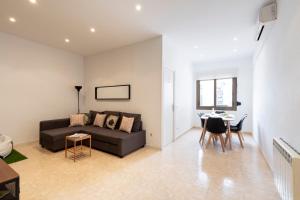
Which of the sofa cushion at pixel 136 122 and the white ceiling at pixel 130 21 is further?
the sofa cushion at pixel 136 122

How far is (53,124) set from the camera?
4.27m

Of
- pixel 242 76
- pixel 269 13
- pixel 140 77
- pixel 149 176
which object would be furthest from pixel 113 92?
pixel 242 76

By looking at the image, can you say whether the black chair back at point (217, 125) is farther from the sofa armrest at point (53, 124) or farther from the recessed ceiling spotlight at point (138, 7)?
the sofa armrest at point (53, 124)

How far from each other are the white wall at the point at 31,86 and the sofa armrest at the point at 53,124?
0.54 metres

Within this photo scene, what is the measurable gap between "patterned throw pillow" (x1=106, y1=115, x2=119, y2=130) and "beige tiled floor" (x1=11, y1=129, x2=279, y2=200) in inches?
33.3

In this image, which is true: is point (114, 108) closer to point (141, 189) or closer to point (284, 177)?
point (141, 189)

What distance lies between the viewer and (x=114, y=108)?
4852 millimetres

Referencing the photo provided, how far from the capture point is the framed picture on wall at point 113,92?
4484mm

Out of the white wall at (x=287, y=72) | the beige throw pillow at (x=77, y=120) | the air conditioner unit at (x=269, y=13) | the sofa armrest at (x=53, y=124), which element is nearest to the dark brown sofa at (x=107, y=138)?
the sofa armrest at (x=53, y=124)

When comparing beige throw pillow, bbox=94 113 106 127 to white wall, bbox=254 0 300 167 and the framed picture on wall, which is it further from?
white wall, bbox=254 0 300 167

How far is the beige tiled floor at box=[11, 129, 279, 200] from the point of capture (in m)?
2.05

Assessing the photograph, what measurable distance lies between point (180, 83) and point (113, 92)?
7.44ft

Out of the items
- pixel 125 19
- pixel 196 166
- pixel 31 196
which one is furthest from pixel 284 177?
pixel 125 19

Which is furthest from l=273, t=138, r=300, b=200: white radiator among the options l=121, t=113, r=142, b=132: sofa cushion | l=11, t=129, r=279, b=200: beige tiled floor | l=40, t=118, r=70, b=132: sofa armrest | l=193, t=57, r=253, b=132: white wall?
l=40, t=118, r=70, b=132: sofa armrest
